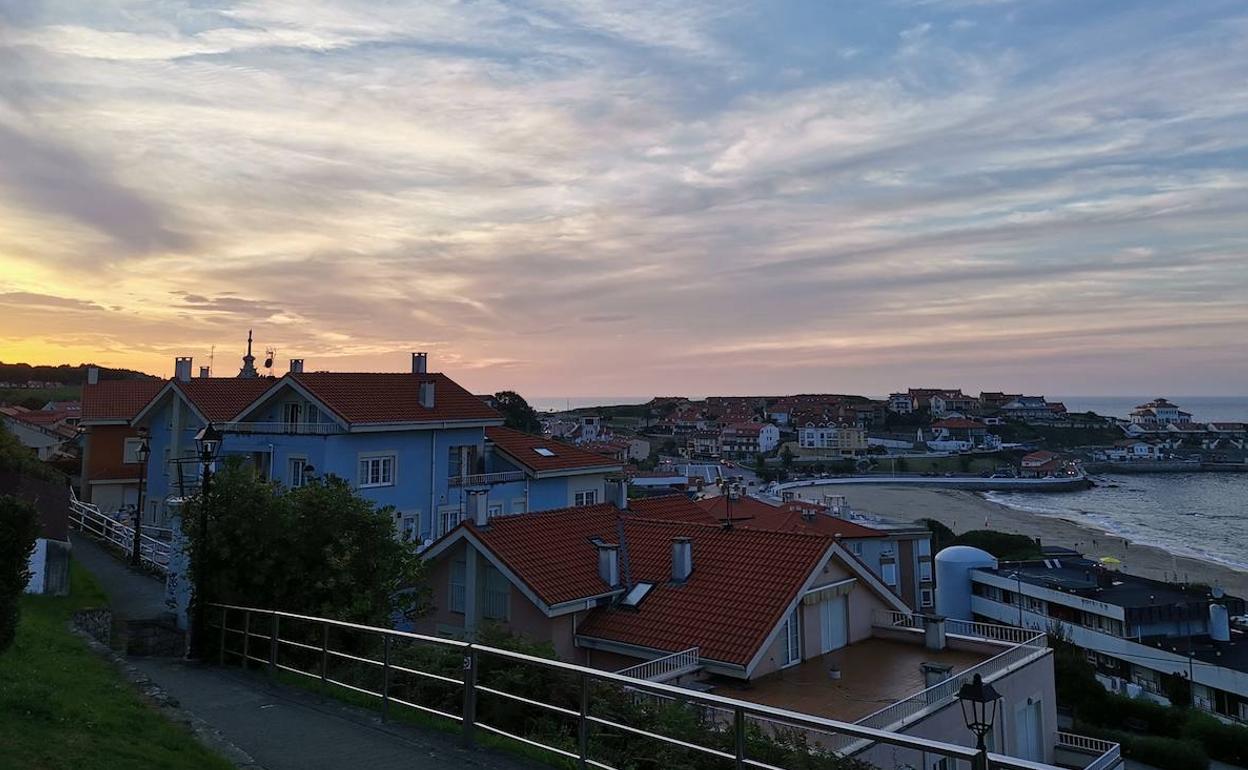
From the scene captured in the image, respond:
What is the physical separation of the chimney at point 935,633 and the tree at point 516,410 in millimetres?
88667

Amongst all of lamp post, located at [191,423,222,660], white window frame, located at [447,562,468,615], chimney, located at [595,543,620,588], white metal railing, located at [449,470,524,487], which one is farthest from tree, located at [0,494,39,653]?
white metal railing, located at [449,470,524,487]

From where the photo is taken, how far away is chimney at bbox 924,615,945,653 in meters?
18.0

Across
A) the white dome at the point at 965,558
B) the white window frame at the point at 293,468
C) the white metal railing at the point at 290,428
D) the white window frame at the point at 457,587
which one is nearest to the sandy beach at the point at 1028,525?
the white dome at the point at 965,558

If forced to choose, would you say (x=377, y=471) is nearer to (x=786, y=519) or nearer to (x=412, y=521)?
(x=412, y=521)

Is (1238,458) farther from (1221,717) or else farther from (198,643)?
(198,643)

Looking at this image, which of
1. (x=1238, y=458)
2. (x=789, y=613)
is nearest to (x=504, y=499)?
(x=789, y=613)

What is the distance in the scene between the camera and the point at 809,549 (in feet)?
57.7

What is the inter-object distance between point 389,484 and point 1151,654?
37.1m

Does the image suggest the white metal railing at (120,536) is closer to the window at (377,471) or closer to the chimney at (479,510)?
the window at (377,471)

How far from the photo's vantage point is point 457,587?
1992cm

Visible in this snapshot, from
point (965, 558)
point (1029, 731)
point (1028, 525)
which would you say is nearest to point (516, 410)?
point (1028, 525)

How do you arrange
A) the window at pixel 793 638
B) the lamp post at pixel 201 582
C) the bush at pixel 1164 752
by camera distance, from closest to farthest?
the lamp post at pixel 201 582 < the window at pixel 793 638 < the bush at pixel 1164 752

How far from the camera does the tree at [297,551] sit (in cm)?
1224

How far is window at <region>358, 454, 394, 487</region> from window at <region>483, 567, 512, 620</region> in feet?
37.3
